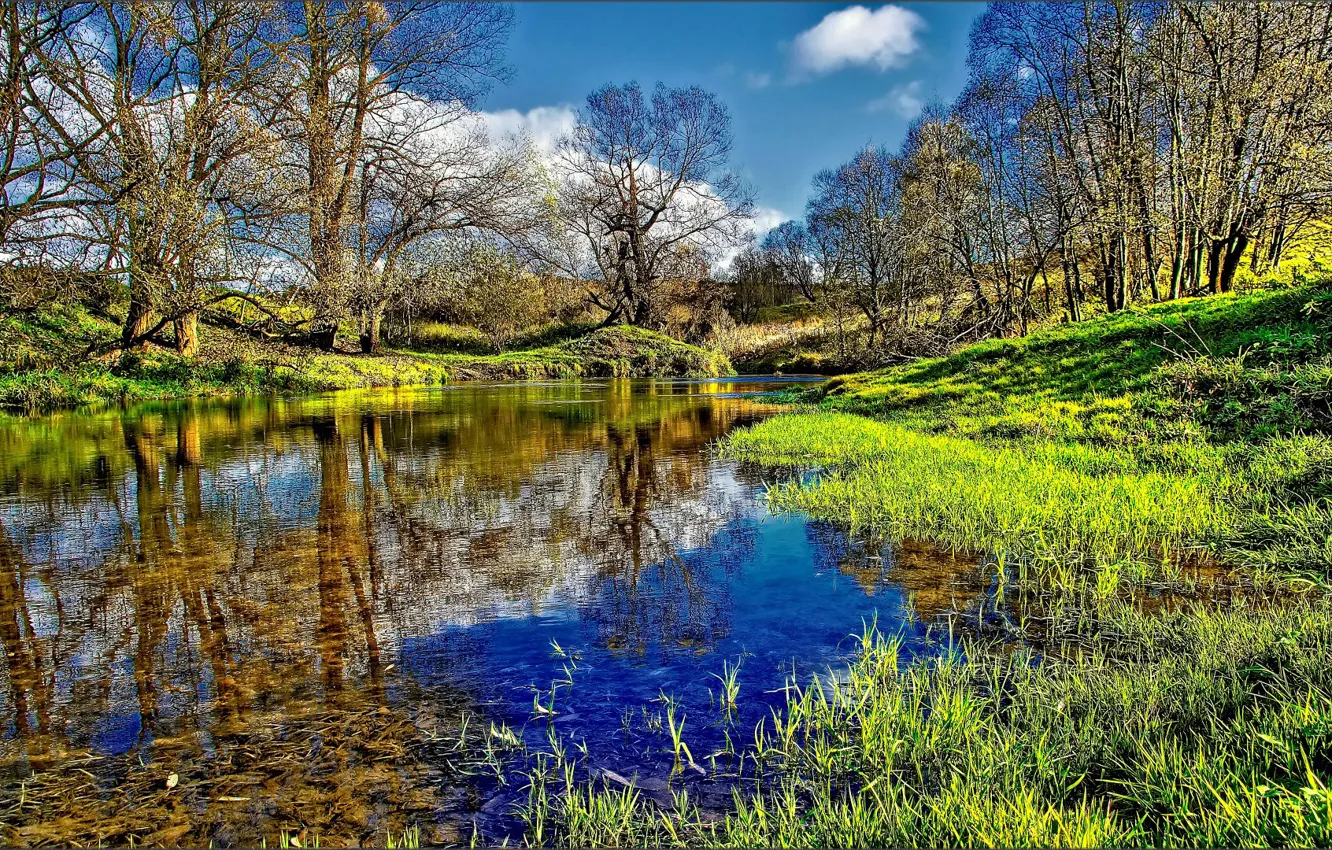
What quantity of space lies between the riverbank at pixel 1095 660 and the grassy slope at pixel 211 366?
1689 centimetres

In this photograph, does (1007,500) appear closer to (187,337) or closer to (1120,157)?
(1120,157)

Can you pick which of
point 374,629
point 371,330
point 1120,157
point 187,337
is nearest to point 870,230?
point 1120,157

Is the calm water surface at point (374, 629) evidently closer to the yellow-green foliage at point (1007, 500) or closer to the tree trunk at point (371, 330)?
the yellow-green foliage at point (1007, 500)

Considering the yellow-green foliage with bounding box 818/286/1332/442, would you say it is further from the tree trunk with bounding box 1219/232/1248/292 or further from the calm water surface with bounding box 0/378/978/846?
the calm water surface with bounding box 0/378/978/846

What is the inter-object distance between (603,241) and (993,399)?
2869 centimetres

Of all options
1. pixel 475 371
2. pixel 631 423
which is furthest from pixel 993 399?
pixel 475 371

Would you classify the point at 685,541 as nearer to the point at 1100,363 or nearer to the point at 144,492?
the point at 144,492

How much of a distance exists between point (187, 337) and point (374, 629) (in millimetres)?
19830

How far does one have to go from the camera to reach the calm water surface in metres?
2.28

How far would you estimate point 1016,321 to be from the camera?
1967cm

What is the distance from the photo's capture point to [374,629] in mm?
3609

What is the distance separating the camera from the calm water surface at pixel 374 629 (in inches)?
89.7

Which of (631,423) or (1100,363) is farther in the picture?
(631,423)

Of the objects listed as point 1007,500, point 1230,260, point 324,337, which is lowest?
point 1007,500
